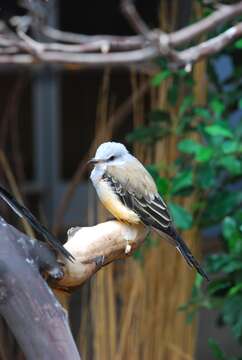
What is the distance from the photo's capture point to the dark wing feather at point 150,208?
1677 millimetres

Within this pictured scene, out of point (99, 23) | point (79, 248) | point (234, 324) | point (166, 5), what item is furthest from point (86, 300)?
point (99, 23)

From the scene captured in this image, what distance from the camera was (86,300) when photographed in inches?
95.2

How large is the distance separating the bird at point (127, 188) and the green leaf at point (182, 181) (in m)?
0.39

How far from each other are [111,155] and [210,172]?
0.49 metres

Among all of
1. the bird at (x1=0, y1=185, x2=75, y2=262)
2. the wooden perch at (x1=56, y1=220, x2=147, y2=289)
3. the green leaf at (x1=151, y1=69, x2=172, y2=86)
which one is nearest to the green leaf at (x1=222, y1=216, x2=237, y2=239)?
the green leaf at (x1=151, y1=69, x2=172, y2=86)

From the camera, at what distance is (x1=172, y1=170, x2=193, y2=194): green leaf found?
213cm

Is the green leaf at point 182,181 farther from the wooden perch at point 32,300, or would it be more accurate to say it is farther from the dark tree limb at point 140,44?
the wooden perch at point 32,300

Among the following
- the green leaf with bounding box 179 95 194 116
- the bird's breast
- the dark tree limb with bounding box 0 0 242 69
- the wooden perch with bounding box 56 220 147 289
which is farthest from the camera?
the green leaf with bounding box 179 95 194 116

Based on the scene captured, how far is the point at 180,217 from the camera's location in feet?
7.06

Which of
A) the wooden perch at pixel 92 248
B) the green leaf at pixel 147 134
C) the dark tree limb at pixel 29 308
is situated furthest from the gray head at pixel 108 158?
the dark tree limb at pixel 29 308

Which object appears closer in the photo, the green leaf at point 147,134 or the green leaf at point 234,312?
the green leaf at point 234,312

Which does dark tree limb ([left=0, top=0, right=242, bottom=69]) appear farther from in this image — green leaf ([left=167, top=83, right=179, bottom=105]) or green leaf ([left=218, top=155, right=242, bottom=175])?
green leaf ([left=167, top=83, right=179, bottom=105])

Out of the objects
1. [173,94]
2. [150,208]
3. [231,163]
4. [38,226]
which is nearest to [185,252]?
[150,208]

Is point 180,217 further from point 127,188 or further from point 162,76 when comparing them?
point 127,188
